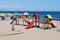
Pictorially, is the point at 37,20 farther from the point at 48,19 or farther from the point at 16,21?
the point at 16,21

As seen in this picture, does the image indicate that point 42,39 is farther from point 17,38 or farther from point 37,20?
point 37,20

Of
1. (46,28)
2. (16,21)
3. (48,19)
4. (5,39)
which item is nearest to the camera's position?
(5,39)

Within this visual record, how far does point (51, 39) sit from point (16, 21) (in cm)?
1052

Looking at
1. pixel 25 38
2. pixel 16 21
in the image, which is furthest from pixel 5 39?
pixel 16 21

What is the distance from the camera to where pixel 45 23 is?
16578 mm

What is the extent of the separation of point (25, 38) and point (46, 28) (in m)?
5.12

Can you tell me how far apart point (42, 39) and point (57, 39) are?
83cm

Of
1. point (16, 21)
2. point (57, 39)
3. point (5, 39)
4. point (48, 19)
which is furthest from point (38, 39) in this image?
point (16, 21)

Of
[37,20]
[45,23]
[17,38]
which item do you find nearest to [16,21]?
[37,20]

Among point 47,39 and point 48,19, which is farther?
point 48,19

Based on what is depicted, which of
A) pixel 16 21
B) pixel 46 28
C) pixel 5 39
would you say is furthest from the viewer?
pixel 16 21

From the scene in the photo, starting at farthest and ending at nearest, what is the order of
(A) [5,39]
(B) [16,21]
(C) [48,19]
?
(B) [16,21] < (C) [48,19] < (A) [5,39]

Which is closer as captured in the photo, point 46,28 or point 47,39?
point 47,39

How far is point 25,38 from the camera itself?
11211 millimetres
